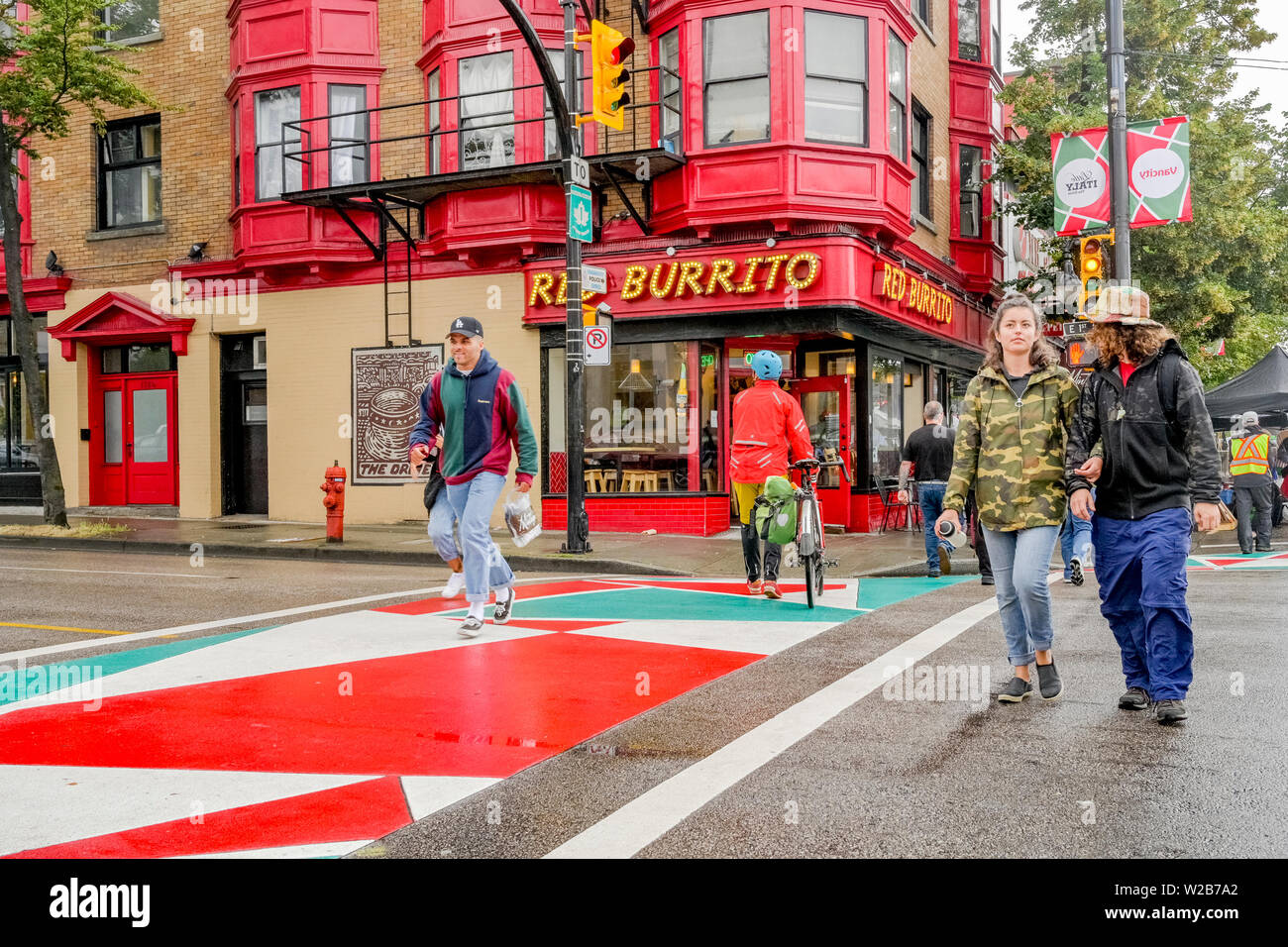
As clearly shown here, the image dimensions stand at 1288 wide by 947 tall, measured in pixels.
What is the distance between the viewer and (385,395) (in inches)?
725

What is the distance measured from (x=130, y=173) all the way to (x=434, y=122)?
21.5 feet

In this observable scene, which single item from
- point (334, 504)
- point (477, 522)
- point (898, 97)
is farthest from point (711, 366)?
point (477, 522)

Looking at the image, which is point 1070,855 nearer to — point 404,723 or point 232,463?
point 404,723

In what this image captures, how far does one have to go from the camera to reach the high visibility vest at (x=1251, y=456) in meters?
→ 15.1

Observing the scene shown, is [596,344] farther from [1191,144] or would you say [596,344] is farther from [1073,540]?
[1191,144]

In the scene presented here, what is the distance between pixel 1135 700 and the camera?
17.9ft

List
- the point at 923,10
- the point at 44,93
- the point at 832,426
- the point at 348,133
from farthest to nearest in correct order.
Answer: the point at 923,10 < the point at 348,133 < the point at 832,426 < the point at 44,93

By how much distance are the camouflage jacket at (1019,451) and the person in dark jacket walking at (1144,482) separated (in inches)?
3.9

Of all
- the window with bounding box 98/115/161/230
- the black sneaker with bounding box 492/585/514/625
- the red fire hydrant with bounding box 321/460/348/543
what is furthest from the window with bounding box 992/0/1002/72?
the black sneaker with bounding box 492/585/514/625

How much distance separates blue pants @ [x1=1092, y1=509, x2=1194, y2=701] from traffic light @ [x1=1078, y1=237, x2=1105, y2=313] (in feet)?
29.3

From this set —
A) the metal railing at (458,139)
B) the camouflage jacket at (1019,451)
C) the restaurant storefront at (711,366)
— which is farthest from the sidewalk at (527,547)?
the camouflage jacket at (1019,451)

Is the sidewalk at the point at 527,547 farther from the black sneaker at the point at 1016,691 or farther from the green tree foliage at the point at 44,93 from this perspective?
the black sneaker at the point at 1016,691

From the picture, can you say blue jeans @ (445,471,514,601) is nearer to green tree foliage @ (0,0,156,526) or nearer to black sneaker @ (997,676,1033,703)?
black sneaker @ (997,676,1033,703)
